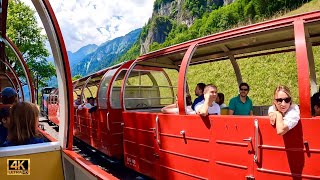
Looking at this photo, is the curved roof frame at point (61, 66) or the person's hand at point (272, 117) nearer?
the curved roof frame at point (61, 66)

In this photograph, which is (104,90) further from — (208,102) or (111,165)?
(208,102)

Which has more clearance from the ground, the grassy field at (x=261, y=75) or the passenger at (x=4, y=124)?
the grassy field at (x=261, y=75)

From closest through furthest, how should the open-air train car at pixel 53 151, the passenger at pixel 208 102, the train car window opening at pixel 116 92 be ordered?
the open-air train car at pixel 53 151
the passenger at pixel 208 102
the train car window opening at pixel 116 92

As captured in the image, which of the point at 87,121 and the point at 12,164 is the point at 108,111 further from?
the point at 12,164

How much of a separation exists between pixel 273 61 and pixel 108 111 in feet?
42.5

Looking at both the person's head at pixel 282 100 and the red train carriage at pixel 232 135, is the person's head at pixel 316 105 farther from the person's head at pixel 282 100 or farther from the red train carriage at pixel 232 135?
the person's head at pixel 282 100

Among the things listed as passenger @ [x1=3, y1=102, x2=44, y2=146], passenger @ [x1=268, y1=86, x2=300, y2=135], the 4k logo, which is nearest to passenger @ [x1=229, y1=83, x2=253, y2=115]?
passenger @ [x1=268, y1=86, x2=300, y2=135]

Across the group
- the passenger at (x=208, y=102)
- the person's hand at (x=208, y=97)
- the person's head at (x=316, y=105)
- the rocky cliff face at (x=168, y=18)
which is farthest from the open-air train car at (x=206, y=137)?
the rocky cliff face at (x=168, y=18)

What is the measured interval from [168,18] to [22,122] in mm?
140530

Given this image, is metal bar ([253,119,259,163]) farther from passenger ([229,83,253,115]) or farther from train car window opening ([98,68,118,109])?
train car window opening ([98,68,118,109])

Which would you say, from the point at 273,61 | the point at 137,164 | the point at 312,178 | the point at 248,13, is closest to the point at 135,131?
the point at 137,164

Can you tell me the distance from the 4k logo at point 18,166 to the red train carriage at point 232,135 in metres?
2.15

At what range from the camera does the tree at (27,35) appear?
29094 millimetres

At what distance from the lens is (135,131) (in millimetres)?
6391
